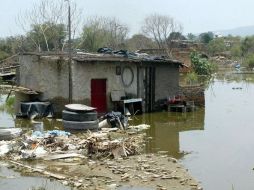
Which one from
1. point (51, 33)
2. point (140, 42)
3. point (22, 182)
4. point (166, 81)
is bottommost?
point (22, 182)

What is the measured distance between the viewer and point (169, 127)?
1972cm

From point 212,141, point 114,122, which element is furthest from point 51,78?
point 212,141

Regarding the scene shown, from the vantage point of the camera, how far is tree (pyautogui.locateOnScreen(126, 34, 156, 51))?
75.1 meters

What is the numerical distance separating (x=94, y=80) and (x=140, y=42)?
55706 mm

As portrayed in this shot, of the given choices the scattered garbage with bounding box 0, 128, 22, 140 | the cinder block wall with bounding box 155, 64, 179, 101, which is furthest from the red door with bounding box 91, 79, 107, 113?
the scattered garbage with bounding box 0, 128, 22, 140

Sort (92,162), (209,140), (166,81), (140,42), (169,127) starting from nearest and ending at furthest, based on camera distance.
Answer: (92,162), (209,140), (169,127), (166,81), (140,42)

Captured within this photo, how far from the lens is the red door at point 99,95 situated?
22125 mm

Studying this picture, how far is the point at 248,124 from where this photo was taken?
20516 millimetres

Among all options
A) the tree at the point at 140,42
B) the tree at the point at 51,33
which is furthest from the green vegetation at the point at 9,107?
the tree at the point at 140,42

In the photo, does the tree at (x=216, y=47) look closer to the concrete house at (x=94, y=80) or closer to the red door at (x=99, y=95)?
the concrete house at (x=94, y=80)

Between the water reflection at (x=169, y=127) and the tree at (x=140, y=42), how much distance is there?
5004cm

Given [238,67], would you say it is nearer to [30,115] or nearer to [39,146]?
[30,115]

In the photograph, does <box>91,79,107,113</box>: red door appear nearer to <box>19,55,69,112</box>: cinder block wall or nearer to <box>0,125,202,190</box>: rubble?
<box>19,55,69,112</box>: cinder block wall

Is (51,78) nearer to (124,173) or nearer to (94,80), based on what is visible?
(94,80)
